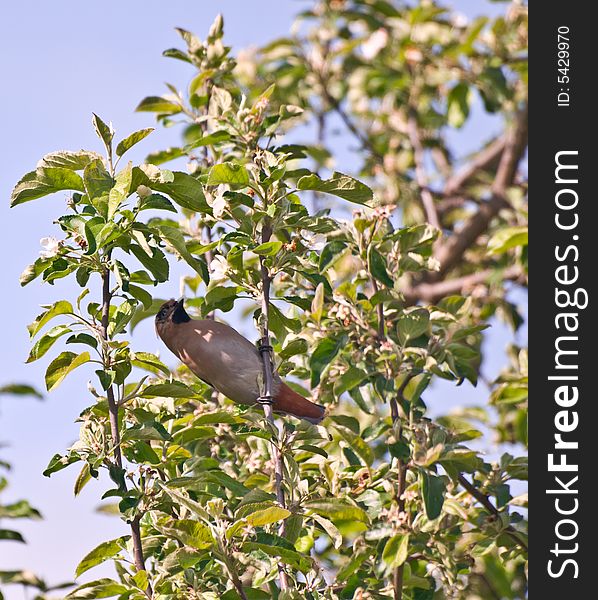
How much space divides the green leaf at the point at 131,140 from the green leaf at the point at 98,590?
130cm

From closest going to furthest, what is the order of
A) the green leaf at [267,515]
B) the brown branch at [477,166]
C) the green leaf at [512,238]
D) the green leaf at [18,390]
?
the green leaf at [267,515] → the green leaf at [512,238] → the green leaf at [18,390] → the brown branch at [477,166]

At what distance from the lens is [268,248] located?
3.06 m

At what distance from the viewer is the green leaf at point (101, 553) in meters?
3.15

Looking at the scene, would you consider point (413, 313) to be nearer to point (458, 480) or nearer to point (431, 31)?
point (458, 480)

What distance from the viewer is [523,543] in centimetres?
375

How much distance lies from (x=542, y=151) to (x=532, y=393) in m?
0.96

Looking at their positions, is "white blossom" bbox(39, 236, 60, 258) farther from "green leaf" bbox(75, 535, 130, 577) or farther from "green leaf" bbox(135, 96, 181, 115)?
"green leaf" bbox(135, 96, 181, 115)

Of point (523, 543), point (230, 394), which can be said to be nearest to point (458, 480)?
point (523, 543)

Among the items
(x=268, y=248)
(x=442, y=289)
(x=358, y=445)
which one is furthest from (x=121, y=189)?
(x=442, y=289)

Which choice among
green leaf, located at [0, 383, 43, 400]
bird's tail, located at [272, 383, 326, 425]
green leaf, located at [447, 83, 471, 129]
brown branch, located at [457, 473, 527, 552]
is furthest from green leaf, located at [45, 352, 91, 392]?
green leaf, located at [447, 83, 471, 129]

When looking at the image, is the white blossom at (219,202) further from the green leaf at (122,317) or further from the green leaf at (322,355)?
the green leaf at (322,355)

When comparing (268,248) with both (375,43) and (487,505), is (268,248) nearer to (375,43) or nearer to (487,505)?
(487,505)

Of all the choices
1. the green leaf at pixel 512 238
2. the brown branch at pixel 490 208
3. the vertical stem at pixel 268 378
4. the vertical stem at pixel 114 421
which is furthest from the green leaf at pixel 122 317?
the brown branch at pixel 490 208

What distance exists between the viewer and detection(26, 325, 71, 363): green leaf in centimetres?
302
